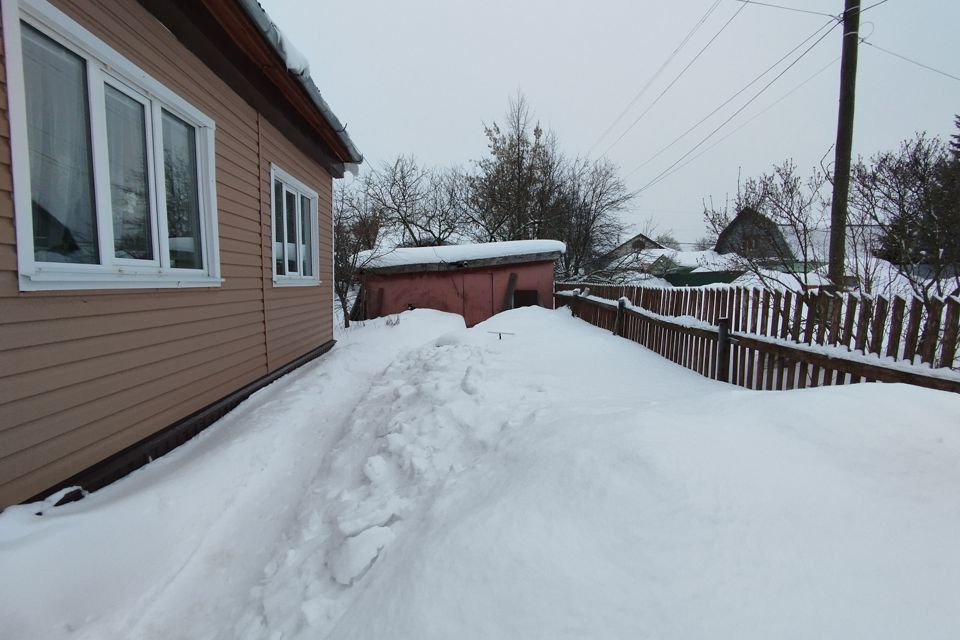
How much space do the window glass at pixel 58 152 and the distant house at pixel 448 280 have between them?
1029 cm

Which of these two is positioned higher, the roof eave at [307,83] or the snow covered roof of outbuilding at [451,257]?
the roof eave at [307,83]

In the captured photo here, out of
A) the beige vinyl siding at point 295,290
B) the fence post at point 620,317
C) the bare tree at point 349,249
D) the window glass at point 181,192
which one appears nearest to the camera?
the window glass at point 181,192

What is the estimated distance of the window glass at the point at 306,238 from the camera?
254 inches

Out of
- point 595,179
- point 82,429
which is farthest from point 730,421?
point 595,179

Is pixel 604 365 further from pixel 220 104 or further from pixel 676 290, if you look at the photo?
pixel 220 104

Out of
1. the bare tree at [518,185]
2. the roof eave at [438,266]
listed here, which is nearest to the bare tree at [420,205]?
the bare tree at [518,185]

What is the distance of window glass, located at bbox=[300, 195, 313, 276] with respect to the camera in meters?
6.46

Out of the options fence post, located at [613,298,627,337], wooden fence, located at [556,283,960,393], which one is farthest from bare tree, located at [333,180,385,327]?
wooden fence, located at [556,283,960,393]

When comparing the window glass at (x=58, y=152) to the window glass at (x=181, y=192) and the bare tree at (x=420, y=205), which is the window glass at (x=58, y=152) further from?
the bare tree at (x=420, y=205)

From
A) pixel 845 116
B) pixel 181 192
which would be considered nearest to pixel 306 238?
pixel 181 192

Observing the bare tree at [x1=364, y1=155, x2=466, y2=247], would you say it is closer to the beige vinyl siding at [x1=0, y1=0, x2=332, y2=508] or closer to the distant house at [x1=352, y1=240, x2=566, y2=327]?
the distant house at [x1=352, y1=240, x2=566, y2=327]

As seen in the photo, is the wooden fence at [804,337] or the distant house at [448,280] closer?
the wooden fence at [804,337]

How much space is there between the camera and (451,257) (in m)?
13.0

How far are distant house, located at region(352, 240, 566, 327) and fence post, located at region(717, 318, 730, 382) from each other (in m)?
9.01
